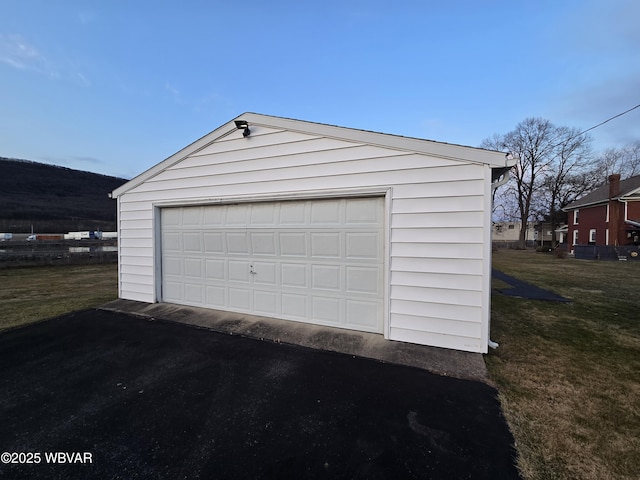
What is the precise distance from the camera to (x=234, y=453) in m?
2.03

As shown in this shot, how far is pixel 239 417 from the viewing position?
2457 mm

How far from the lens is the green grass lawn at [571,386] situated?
196cm

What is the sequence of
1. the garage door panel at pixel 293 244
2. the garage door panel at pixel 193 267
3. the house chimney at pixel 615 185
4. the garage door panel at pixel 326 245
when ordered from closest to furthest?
the garage door panel at pixel 326 245 → the garage door panel at pixel 293 244 → the garage door panel at pixel 193 267 → the house chimney at pixel 615 185

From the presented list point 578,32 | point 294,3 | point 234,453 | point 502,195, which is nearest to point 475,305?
point 234,453

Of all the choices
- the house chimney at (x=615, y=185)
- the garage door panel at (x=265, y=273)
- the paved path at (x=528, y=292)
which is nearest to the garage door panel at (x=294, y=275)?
the garage door panel at (x=265, y=273)

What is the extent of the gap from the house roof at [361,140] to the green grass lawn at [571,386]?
2.69 meters

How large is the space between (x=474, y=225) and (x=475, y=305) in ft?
3.60

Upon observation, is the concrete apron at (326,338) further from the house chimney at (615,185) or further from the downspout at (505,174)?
the house chimney at (615,185)

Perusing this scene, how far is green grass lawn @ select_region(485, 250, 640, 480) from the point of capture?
1963mm

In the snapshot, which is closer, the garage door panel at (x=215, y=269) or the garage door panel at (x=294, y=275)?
the garage door panel at (x=294, y=275)

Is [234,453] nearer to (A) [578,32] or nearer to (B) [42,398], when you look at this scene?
(B) [42,398]

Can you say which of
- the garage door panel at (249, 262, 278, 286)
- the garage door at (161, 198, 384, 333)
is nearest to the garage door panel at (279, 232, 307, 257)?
the garage door at (161, 198, 384, 333)

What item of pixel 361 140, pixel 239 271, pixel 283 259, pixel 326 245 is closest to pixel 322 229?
pixel 326 245

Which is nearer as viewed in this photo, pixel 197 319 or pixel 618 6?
pixel 197 319
